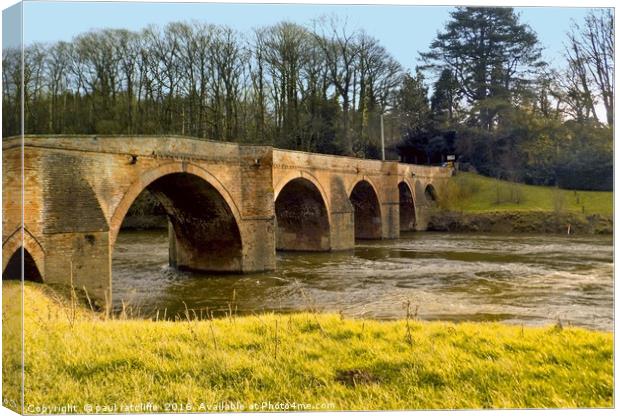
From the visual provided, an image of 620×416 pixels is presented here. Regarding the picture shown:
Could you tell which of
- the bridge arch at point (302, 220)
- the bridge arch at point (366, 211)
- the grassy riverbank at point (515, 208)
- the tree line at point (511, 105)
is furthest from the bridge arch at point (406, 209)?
the tree line at point (511, 105)

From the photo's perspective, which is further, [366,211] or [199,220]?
[366,211]

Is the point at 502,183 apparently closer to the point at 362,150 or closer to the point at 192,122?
the point at 362,150

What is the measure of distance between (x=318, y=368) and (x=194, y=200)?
1357 centimetres

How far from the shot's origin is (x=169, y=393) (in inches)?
220

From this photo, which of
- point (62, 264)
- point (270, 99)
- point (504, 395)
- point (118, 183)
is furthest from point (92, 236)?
point (504, 395)

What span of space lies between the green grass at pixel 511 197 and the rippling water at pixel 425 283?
791 millimetres

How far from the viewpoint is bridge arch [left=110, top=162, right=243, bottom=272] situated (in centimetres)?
1809

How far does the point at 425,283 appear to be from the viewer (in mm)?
16766

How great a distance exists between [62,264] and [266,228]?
8.04m

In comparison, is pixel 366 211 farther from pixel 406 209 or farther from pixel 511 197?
pixel 511 197

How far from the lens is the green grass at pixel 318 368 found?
18.3ft

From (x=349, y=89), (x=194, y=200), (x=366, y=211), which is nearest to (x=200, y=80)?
(x=349, y=89)

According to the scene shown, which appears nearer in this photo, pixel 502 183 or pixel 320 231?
pixel 502 183

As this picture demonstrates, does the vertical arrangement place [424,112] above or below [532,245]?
above
